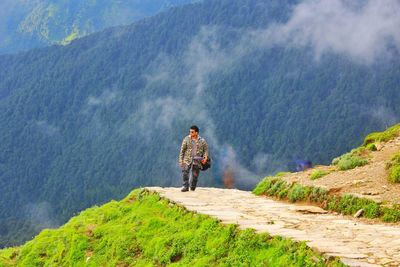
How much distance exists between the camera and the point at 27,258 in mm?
17547

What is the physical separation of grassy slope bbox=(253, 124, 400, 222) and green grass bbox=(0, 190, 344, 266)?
175 inches

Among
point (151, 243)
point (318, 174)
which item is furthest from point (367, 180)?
point (151, 243)

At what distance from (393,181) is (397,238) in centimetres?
618

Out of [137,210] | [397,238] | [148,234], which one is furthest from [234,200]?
[397,238]

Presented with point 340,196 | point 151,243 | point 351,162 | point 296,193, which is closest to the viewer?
point 151,243

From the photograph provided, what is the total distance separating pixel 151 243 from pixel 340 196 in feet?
19.6

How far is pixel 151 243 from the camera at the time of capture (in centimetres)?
1430

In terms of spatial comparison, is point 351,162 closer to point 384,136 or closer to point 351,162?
point 351,162

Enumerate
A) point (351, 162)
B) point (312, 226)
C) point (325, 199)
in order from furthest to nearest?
1. point (351, 162)
2. point (325, 199)
3. point (312, 226)

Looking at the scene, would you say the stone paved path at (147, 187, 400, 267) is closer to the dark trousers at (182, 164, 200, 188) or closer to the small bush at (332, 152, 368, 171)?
the dark trousers at (182, 164, 200, 188)

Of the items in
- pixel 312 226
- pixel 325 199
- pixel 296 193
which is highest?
pixel 296 193

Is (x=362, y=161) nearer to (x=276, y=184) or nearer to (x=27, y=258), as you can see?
(x=276, y=184)

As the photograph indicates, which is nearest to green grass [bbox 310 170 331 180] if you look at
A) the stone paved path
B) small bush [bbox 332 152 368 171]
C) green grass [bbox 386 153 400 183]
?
small bush [bbox 332 152 368 171]

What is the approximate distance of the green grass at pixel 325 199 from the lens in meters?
14.6
